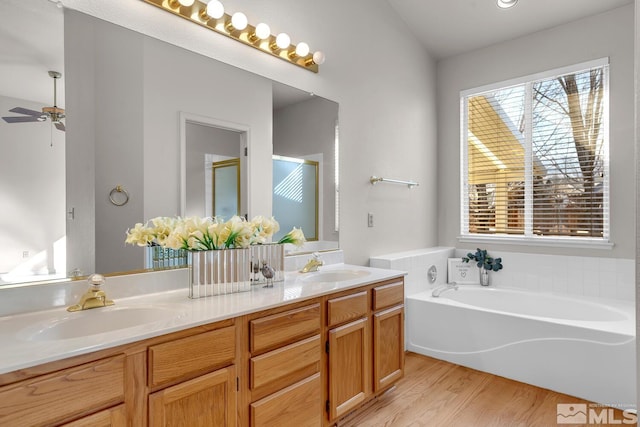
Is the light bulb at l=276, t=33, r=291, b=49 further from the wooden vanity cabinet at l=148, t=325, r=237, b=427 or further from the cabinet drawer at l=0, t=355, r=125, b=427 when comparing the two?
the cabinet drawer at l=0, t=355, r=125, b=427

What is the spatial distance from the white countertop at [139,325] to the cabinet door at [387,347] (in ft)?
1.14

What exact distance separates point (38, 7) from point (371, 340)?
2.18 m

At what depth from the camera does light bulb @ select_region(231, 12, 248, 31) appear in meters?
1.97

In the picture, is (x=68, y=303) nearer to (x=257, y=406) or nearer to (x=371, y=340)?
(x=257, y=406)

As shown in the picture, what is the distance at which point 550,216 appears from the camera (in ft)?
10.9

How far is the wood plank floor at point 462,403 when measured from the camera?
212 centimetres

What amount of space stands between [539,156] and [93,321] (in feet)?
11.8

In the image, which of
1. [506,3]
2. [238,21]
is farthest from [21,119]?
[506,3]

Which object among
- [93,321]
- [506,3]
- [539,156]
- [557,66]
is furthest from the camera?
[539,156]

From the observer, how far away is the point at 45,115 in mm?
1436

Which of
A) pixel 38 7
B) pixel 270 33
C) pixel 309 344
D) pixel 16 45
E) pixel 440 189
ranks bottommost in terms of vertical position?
pixel 309 344

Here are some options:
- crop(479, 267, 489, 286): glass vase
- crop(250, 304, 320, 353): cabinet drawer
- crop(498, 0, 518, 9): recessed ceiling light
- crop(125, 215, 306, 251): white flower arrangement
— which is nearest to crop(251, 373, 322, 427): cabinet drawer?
crop(250, 304, 320, 353): cabinet drawer

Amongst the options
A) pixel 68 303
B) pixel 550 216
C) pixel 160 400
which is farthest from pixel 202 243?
pixel 550 216

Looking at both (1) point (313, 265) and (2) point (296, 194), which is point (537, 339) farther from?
(2) point (296, 194)
